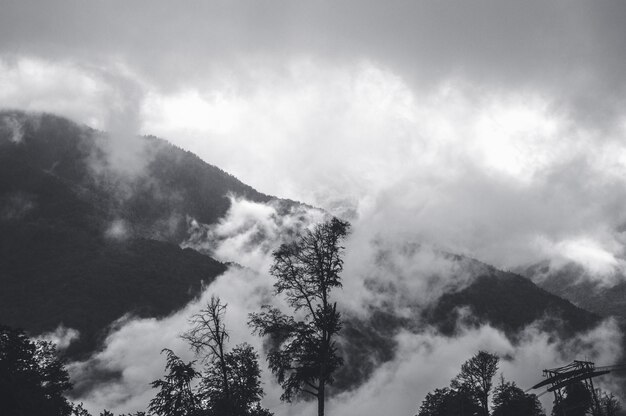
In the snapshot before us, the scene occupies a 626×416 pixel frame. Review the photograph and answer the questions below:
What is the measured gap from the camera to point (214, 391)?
105 ft

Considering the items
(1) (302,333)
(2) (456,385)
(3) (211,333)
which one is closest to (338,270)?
(1) (302,333)

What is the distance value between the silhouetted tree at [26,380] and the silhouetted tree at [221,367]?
1472cm

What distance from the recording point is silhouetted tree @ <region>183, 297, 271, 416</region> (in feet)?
94.3

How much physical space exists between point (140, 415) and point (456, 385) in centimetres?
6385

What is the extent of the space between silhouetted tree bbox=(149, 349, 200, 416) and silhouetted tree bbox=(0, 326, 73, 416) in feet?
40.5

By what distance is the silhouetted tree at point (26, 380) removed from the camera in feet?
124

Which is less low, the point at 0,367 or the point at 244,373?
the point at 0,367

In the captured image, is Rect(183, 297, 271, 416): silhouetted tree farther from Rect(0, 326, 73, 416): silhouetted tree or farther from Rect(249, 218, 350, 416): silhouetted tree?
Rect(0, 326, 73, 416): silhouetted tree

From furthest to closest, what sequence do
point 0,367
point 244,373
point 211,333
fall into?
point 0,367
point 244,373
point 211,333

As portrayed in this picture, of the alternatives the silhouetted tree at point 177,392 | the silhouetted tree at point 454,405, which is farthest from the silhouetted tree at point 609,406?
the silhouetted tree at point 177,392

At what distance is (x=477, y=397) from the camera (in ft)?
235

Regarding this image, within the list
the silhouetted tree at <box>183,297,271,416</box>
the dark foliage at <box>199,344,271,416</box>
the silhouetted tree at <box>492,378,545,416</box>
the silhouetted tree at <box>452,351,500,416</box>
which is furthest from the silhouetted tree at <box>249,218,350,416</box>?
the silhouetted tree at <box>492,378,545,416</box>

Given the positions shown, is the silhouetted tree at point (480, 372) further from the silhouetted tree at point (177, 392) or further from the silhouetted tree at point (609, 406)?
the silhouetted tree at point (177, 392)

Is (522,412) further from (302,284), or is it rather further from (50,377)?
(302,284)
